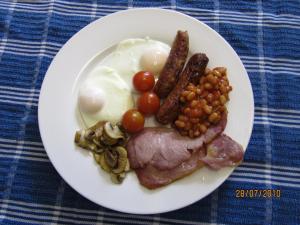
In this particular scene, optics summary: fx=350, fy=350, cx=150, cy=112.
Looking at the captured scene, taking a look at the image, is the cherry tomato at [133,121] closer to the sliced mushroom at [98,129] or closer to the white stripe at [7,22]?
the sliced mushroom at [98,129]

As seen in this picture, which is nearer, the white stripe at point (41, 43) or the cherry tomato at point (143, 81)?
the cherry tomato at point (143, 81)

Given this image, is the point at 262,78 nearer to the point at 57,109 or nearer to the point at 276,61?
the point at 276,61

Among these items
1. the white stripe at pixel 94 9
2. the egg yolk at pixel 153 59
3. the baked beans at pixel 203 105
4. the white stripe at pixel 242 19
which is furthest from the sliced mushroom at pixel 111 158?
the white stripe at pixel 242 19

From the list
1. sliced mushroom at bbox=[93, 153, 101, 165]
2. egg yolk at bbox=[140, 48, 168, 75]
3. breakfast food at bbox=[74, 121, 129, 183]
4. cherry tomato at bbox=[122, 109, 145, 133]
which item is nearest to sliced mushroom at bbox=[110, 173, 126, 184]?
breakfast food at bbox=[74, 121, 129, 183]

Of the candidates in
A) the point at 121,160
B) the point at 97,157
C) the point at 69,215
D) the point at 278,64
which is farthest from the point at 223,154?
the point at 69,215

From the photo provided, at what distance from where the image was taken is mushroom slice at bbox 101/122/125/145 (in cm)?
167

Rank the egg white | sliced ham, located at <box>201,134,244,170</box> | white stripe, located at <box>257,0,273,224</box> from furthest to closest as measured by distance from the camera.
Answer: the egg white, white stripe, located at <box>257,0,273,224</box>, sliced ham, located at <box>201,134,244,170</box>

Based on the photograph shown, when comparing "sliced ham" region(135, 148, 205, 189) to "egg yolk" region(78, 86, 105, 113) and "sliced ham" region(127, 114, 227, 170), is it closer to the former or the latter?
"sliced ham" region(127, 114, 227, 170)

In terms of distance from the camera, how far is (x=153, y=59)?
1812mm

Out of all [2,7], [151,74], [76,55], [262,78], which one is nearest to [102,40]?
[76,55]

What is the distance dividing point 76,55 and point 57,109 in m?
0.30
